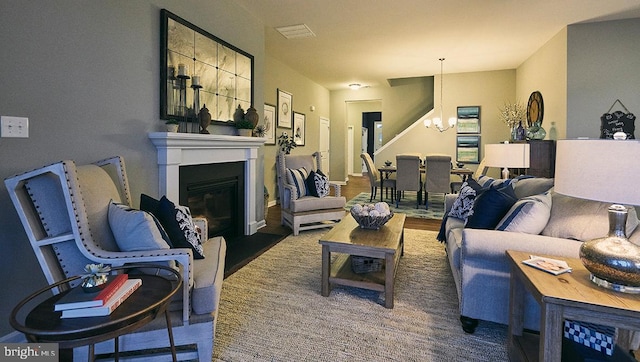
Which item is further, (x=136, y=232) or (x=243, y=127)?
(x=243, y=127)

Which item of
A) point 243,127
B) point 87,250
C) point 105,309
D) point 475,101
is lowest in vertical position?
point 105,309

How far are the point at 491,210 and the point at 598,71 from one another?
3794 millimetres

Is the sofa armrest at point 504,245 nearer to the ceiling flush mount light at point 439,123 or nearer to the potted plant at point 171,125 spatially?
the potted plant at point 171,125

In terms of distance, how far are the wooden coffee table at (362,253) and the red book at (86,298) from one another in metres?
1.44

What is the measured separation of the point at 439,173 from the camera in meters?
5.83

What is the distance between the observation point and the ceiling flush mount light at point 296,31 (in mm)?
4457

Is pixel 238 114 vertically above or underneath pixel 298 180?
above

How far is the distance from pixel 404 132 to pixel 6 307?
7504 mm

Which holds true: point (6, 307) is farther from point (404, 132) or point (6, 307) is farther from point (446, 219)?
point (404, 132)

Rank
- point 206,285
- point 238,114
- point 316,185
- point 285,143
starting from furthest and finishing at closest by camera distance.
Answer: point 285,143
point 316,185
point 238,114
point 206,285

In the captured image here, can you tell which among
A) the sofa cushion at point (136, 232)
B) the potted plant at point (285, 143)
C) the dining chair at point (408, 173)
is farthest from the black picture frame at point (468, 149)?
the sofa cushion at point (136, 232)

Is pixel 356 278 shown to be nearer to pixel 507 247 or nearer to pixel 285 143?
pixel 507 247

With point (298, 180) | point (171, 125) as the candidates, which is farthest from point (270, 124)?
point (171, 125)

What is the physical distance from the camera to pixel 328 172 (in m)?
9.84
